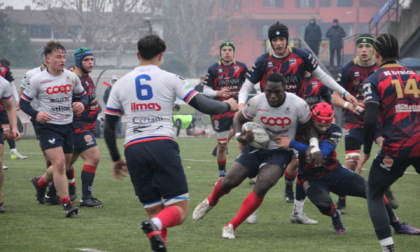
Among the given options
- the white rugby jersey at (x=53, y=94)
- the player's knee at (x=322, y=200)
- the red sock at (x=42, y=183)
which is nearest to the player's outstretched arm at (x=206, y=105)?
the player's knee at (x=322, y=200)

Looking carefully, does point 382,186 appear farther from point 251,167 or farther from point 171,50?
point 171,50

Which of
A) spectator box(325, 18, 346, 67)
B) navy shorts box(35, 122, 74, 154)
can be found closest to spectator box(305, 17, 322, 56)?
spectator box(325, 18, 346, 67)

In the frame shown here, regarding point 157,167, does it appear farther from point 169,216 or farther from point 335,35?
point 335,35

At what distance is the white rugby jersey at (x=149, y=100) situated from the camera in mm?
7039

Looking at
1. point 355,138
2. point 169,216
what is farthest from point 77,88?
point 169,216

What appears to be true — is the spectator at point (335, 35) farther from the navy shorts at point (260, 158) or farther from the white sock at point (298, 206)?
the navy shorts at point (260, 158)

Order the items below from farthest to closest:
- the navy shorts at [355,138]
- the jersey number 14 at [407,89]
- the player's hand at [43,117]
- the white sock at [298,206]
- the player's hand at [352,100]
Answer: the navy shorts at [355,138]
the player's hand at [43,117]
the player's hand at [352,100]
the white sock at [298,206]
the jersey number 14 at [407,89]

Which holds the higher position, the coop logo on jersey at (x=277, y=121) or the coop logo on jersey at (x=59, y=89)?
the coop logo on jersey at (x=59, y=89)

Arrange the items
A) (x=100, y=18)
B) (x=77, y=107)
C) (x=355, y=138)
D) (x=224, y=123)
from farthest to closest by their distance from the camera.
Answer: (x=100, y=18) → (x=224, y=123) → (x=355, y=138) → (x=77, y=107)

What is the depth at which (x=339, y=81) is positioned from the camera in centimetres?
1159

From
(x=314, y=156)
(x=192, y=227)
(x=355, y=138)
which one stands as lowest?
(x=192, y=227)

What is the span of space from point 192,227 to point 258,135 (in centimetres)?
156

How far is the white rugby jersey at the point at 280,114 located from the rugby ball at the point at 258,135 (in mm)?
159

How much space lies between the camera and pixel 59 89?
1067 centimetres
